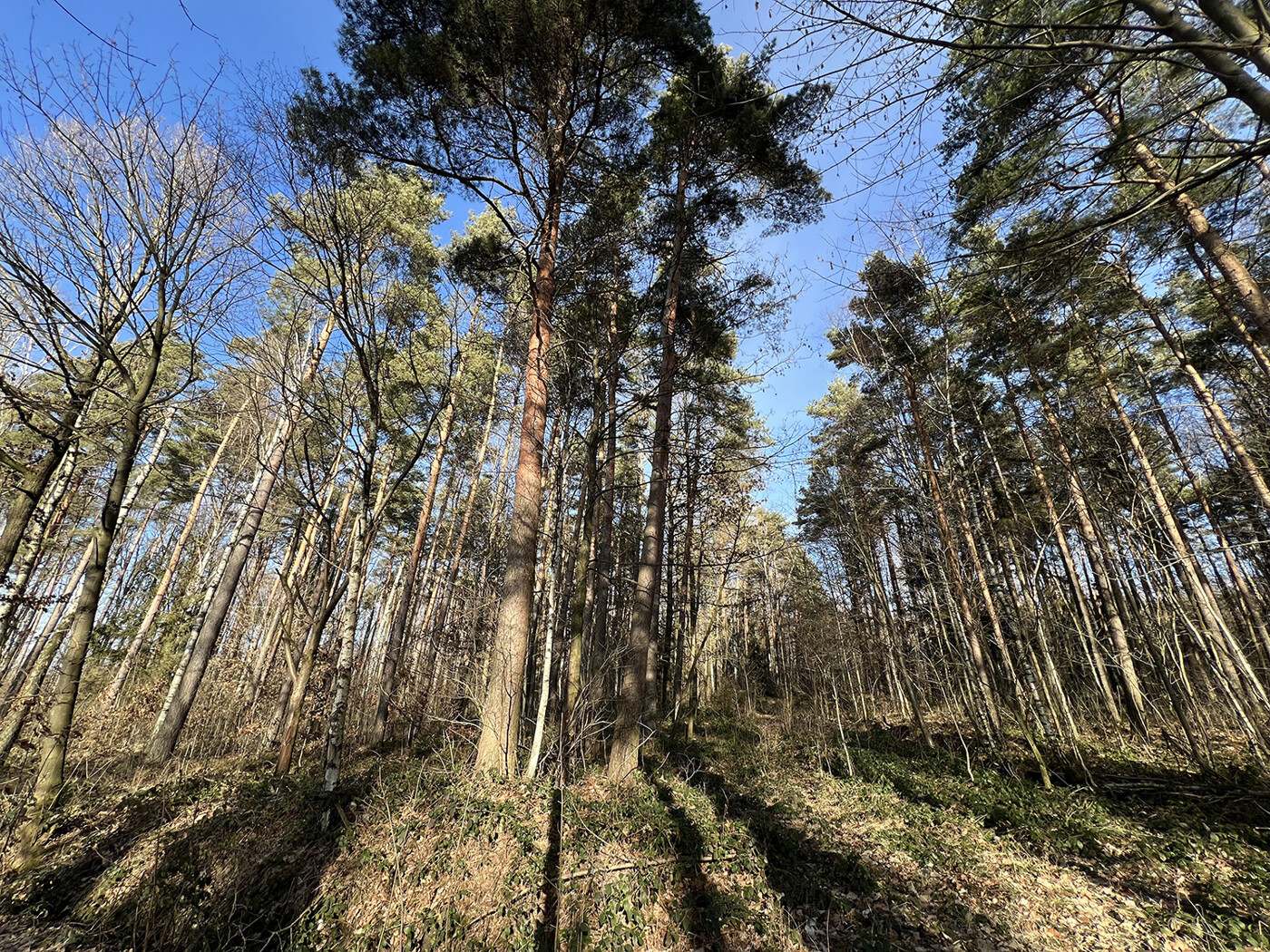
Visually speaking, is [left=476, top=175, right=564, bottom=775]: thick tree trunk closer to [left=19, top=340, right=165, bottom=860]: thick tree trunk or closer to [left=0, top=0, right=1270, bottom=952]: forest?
[left=0, top=0, right=1270, bottom=952]: forest

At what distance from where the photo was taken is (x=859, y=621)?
43.5 feet

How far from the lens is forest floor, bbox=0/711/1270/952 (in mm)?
3281

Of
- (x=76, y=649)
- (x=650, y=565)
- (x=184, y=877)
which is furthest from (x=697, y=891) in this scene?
(x=76, y=649)

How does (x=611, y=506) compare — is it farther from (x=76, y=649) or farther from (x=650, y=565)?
(x=76, y=649)

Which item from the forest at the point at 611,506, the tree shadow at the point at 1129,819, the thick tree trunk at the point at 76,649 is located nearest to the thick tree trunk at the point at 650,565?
the forest at the point at 611,506

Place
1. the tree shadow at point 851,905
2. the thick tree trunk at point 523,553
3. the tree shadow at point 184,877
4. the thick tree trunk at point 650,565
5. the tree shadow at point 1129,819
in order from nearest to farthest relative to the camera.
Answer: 1. the tree shadow at point 184,877
2. the tree shadow at point 851,905
3. the tree shadow at point 1129,819
4. the thick tree trunk at point 523,553
5. the thick tree trunk at point 650,565

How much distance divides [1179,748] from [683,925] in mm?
7755

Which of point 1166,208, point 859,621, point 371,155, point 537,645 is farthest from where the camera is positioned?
point 859,621

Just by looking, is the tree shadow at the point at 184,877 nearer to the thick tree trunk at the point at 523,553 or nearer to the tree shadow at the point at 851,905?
the thick tree trunk at the point at 523,553

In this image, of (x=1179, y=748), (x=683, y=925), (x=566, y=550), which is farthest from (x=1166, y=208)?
(x=566, y=550)

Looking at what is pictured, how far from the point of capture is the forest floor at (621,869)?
3.28 metres

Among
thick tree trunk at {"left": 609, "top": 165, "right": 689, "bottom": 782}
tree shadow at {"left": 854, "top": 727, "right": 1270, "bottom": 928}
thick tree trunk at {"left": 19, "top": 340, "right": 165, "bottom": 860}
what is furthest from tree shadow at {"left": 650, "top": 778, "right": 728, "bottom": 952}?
thick tree trunk at {"left": 19, "top": 340, "right": 165, "bottom": 860}

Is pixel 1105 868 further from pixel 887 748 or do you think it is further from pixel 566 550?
pixel 566 550

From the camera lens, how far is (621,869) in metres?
3.97
